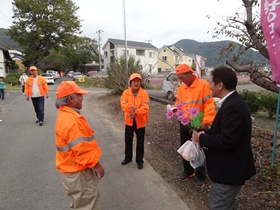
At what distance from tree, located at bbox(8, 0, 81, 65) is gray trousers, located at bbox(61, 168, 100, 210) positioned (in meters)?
37.3

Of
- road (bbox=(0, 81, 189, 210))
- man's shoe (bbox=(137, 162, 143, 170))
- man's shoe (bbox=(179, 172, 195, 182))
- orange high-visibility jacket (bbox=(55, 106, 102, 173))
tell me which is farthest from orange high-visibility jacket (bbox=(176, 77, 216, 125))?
orange high-visibility jacket (bbox=(55, 106, 102, 173))

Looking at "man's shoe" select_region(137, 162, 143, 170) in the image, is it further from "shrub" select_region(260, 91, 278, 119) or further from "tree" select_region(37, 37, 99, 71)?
"tree" select_region(37, 37, 99, 71)

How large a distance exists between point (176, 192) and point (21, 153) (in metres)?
3.44

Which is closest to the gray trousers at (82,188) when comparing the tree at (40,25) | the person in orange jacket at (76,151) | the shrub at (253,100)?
the person in orange jacket at (76,151)

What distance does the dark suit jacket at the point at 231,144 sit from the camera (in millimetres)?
1818

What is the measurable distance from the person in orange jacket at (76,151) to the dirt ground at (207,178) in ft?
4.74

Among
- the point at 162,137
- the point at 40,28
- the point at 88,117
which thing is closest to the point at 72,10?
the point at 40,28

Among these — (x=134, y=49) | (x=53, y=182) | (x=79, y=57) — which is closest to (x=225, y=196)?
(x=53, y=182)

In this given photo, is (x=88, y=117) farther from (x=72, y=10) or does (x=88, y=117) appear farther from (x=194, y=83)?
(x=72, y=10)

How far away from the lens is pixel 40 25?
34.2 metres

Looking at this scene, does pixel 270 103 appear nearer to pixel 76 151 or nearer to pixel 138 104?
pixel 138 104

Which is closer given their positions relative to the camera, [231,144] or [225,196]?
[231,144]

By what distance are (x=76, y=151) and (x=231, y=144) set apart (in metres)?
1.39

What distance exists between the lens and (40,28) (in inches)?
1346
